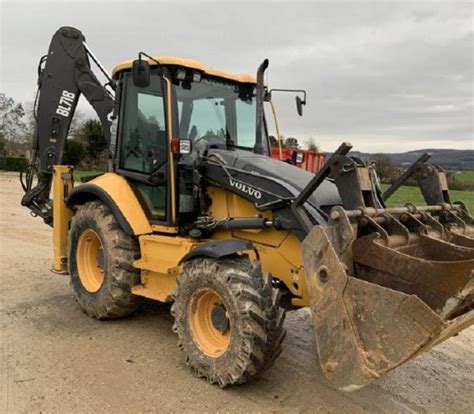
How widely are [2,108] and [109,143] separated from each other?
44.7 metres

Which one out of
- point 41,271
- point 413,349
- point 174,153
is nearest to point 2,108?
point 41,271

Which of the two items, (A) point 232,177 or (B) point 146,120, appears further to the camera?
(B) point 146,120

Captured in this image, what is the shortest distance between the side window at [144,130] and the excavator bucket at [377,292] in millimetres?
2295

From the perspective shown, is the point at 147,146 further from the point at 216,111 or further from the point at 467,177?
the point at 467,177

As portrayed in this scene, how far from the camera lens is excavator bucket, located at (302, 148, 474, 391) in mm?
3205

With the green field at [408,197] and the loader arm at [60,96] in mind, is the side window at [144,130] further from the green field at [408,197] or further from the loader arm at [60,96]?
the green field at [408,197]

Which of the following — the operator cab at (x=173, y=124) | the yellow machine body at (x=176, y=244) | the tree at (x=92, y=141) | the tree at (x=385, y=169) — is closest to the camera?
the yellow machine body at (x=176, y=244)

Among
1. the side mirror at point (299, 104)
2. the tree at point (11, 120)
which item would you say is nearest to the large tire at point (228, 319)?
the side mirror at point (299, 104)

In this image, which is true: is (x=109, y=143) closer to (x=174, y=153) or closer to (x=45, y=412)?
(x=174, y=153)

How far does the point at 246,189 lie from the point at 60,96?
366 centimetres

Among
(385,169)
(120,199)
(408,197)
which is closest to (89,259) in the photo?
(120,199)

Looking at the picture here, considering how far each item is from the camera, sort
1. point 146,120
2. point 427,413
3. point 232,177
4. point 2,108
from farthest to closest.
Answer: point 2,108 → point 146,120 → point 232,177 → point 427,413

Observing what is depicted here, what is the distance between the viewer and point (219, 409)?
13.0 ft

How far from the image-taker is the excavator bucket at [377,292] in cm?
321
